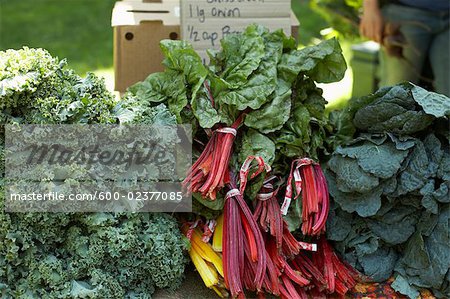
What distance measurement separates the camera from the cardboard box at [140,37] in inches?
109

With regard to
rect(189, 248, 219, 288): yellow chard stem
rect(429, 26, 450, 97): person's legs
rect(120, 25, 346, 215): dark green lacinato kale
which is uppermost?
rect(120, 25, 346, 215): dark green lacinato kale

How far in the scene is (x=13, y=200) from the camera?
6.79ft

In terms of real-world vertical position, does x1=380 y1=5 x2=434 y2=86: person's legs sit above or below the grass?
above

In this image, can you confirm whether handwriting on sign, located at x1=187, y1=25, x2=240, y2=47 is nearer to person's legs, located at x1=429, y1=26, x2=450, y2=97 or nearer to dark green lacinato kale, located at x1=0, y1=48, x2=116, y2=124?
dark green lacinato kale, located at x1=0, y1=48, x2=116, y2=124

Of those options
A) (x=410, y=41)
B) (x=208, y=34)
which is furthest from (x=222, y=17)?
(x=410, y=41)

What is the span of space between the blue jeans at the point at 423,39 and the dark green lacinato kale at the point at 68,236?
2201 millimetres

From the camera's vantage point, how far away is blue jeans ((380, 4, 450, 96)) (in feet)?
12.6

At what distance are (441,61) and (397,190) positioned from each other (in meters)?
1.84

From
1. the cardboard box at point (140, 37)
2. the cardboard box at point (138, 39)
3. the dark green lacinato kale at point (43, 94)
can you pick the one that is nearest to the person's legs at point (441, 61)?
the cardboard box at point (140, 37)

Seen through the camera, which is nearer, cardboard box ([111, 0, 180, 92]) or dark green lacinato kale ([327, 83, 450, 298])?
dark green lacinato kale ([327, 83, 450, 298])

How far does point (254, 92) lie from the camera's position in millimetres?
2297

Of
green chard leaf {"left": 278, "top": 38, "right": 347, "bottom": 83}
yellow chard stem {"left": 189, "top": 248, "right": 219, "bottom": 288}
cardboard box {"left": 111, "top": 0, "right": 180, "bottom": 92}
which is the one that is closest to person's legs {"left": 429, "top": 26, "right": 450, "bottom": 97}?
green chard leaf {"left": 278, "top": 38, "right": 347, "bottom": 83}

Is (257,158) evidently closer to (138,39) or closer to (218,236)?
(218,236)

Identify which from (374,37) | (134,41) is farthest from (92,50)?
(134,41)
